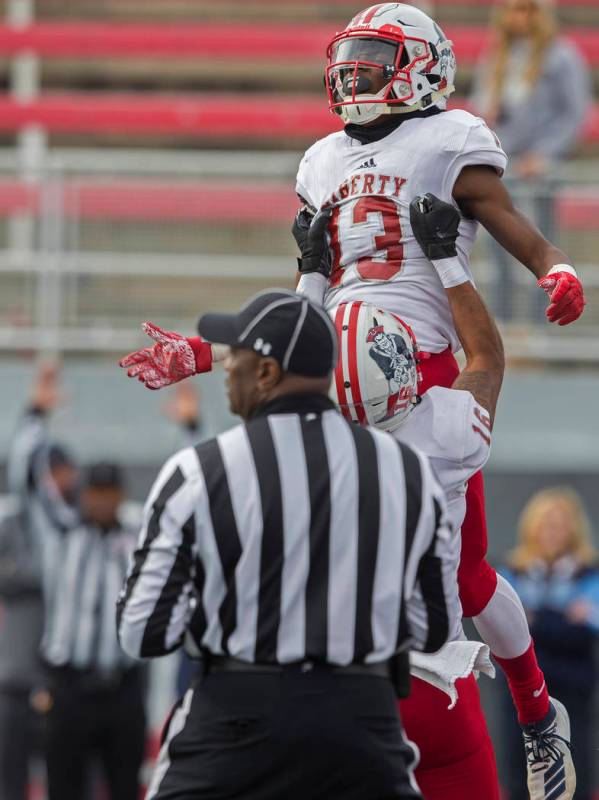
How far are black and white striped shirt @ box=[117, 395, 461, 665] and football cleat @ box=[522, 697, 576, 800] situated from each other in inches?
41.6

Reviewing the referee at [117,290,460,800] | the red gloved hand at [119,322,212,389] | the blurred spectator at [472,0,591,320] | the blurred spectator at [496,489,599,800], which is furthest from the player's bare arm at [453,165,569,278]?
the blurred spectator at [472,0,591,320]

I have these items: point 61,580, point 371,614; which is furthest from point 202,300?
point 371,614

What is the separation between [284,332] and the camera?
3.26 m

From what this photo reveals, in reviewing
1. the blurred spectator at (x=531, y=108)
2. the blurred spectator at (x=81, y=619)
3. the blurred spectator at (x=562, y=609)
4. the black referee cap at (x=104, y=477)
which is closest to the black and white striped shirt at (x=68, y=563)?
the blurred spectator at (x=81, y=619)

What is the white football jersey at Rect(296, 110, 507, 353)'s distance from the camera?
12.8 ft

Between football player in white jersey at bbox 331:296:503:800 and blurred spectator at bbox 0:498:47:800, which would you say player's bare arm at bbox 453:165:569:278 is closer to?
football player in white jersey at bbox 331:296:503:800

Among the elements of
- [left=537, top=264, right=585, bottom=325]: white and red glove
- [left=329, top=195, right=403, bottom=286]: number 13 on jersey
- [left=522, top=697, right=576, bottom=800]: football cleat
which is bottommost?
[left=522, top=697, right=576, bottom=800]: football cleat

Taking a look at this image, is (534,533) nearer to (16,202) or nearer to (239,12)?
(16,202)

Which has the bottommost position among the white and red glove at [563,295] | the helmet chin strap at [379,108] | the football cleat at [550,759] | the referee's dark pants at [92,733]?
the referee's dark pants at [92,733]

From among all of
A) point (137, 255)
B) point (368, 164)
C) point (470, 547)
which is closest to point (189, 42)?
point (137, 255)

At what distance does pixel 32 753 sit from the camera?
8766 millimetres

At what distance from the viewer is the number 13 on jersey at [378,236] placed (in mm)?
3938

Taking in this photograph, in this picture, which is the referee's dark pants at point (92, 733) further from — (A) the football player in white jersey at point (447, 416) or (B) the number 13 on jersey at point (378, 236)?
(B) the number 13 on jersey at point (378, 236)

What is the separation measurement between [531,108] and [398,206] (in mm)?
4361
